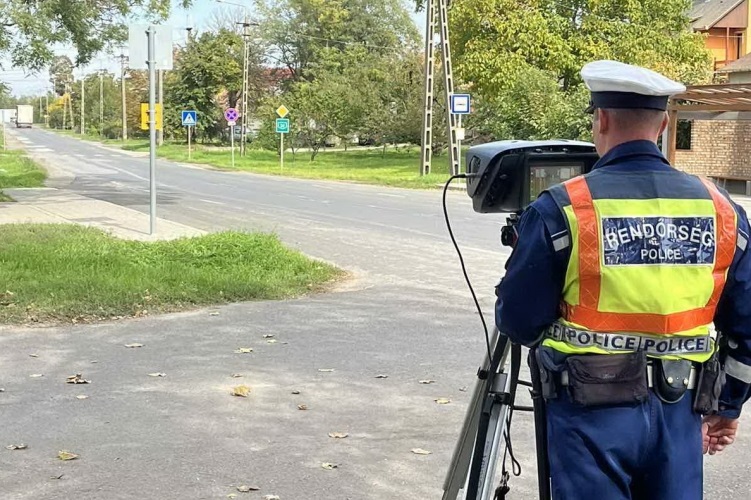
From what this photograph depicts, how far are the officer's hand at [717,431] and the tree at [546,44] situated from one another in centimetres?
3138

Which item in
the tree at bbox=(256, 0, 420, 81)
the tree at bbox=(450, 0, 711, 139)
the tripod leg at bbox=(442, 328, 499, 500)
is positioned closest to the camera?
the tripod leg at bbox=(442, 328, 499, 500)

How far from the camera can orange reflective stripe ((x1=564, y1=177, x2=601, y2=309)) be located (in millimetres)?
2316

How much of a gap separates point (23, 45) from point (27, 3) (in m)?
0.96

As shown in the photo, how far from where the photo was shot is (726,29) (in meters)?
46.4

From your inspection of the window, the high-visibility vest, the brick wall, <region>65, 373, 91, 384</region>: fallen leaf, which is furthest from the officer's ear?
the window

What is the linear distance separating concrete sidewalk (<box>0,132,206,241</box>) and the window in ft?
62.1

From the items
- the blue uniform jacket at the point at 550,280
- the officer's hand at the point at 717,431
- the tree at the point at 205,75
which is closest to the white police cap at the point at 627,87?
the blue uniform jacket at the point at 550,280

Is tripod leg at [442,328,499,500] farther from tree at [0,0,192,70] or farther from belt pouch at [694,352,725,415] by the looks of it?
tree at [0,0,192,70]

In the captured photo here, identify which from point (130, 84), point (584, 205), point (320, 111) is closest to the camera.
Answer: point (584, 205)

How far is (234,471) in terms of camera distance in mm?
4305

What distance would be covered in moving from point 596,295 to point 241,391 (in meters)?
3.69

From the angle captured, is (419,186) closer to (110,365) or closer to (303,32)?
(110,365)

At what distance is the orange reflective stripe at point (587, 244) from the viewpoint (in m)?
2.32

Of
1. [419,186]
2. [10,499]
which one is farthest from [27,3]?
[10,499]
